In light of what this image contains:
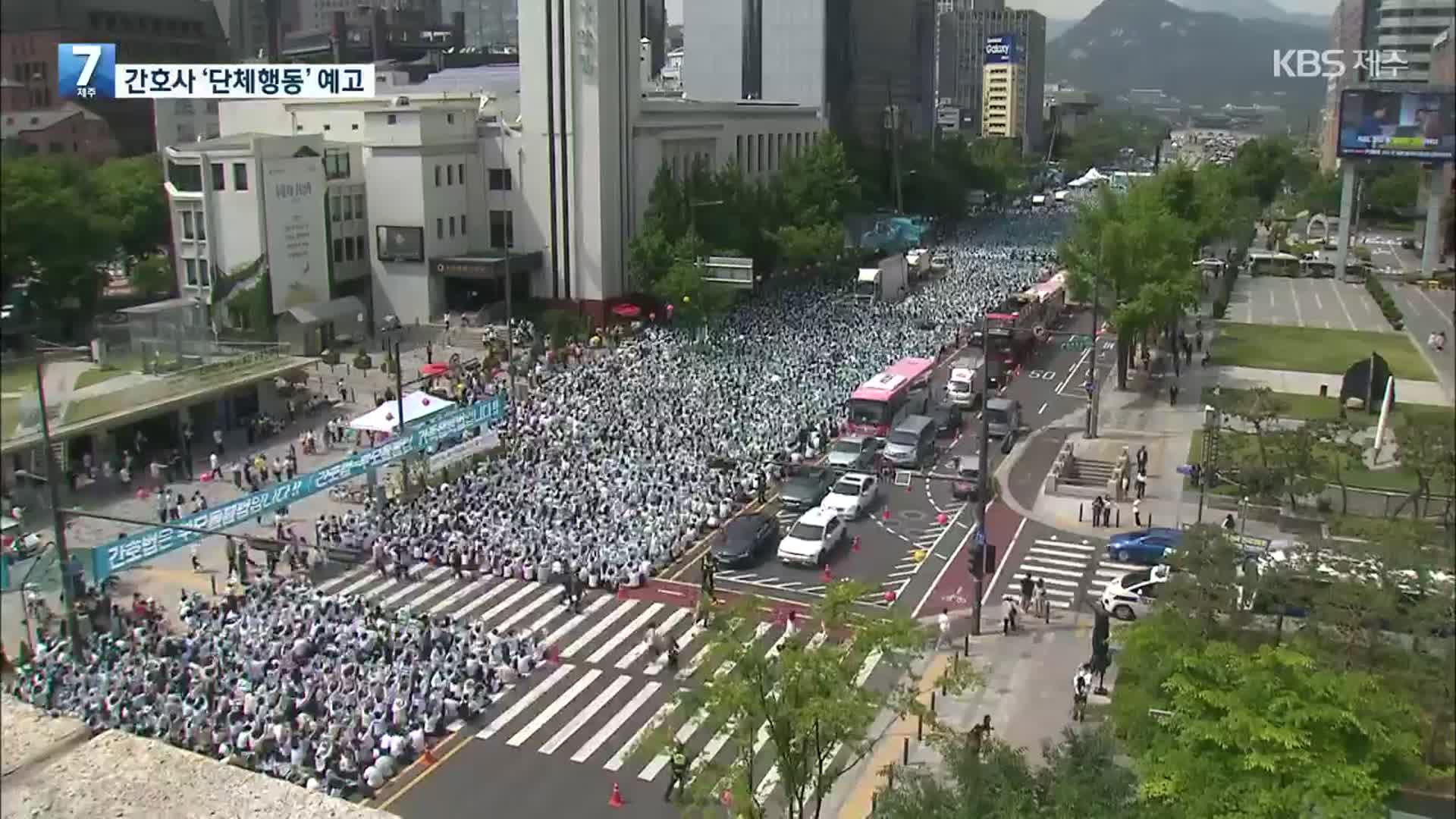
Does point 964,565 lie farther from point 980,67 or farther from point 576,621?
point 980,67

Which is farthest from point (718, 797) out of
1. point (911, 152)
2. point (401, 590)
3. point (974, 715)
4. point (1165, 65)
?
point (911, 152)

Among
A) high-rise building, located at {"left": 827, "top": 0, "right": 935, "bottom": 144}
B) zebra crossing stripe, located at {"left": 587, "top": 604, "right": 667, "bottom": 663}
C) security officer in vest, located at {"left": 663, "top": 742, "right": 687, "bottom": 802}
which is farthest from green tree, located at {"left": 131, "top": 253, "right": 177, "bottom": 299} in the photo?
high-rise building, located at {"left": 827, "top": 0, "right": 935, "bottom": 144}

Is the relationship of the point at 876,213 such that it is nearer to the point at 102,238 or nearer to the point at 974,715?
the point at 974,715

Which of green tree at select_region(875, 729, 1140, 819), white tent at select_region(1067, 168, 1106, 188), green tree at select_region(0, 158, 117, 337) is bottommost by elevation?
green tree at select_region(875, 729, 1140, 819)

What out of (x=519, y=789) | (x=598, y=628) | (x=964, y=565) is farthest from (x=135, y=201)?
(x=964, y=565)

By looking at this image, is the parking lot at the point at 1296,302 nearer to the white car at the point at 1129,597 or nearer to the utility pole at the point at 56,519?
the white car at the point at 1129,597

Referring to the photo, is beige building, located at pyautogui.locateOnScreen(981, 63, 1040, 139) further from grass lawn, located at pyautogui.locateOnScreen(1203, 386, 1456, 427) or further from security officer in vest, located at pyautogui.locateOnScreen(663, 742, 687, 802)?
security officer in vest, located at pyautogui.locateOnScreen(663, 742, 687, 802)
